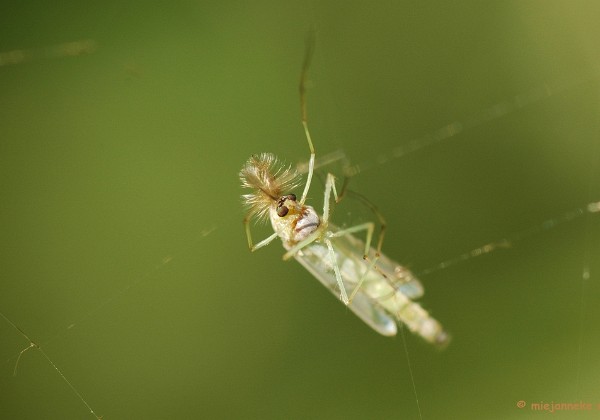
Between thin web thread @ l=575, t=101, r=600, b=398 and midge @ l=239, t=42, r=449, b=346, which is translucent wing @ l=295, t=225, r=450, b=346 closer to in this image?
midge @ l=239, t=42, r=449, b=346

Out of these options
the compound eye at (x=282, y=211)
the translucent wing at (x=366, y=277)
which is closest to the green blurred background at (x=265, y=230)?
the translucent wing at (x=366, y=277)

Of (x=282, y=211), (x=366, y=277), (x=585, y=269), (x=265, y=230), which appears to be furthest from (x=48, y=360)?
(x=585, y=269)

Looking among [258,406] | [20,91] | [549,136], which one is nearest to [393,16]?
[549,136]

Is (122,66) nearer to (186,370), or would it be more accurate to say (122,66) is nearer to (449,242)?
(186,370)

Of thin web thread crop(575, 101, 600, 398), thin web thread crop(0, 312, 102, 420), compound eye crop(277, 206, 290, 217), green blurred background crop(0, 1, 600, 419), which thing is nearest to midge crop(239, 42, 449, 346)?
compound eye crop(277, 206, 290, 217)

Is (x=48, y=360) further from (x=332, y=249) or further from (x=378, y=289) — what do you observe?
(x=378, y=289)

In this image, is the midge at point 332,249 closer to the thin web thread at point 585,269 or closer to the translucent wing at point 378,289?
the translucent wing at point 378,289
